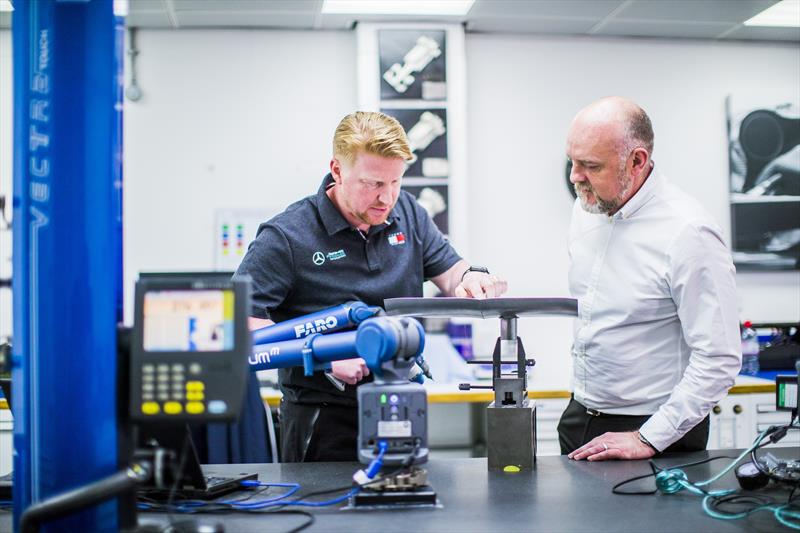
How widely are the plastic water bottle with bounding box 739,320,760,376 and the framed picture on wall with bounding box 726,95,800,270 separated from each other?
44 cm

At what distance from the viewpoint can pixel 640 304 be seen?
2.06 meters

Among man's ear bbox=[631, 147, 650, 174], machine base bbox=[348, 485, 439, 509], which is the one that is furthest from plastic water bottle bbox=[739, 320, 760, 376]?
machine base bbox=[348, 485, 439, 509]

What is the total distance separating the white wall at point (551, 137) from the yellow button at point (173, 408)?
324cm

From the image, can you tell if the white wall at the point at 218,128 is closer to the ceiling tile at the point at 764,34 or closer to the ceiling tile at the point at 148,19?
the ceiling tile at the point at 148,19

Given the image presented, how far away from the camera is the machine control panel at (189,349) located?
43.6 inches

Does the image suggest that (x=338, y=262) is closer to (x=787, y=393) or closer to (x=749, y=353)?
(x=787, y=393)

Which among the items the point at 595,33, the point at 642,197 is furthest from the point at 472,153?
the point at 642,197

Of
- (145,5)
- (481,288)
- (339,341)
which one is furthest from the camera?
(145,5)

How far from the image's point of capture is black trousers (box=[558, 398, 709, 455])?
2004 mm

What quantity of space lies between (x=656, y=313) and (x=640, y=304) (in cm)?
5

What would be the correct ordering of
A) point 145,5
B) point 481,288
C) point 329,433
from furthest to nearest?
1. point 145,5
2. point 329,433
3. point 481,288

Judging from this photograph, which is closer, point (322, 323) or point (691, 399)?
point (322, 323)

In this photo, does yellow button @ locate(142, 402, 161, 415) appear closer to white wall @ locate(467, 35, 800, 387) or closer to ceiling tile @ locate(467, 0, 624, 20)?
ceiling tile @ locate(467, 0, 624, 20)

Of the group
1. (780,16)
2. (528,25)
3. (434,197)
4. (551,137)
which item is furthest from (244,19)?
(780,16)
